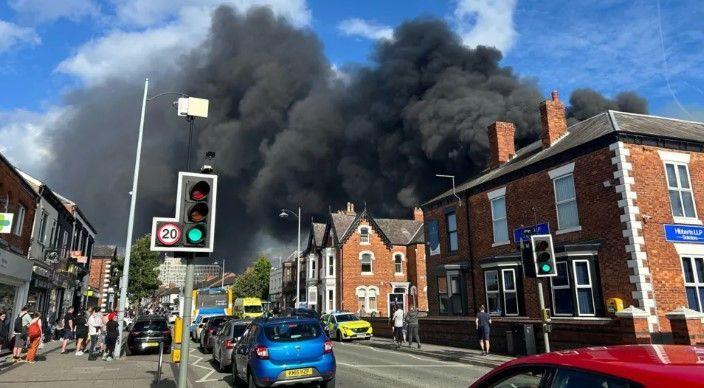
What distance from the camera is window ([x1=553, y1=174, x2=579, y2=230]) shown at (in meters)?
16.9

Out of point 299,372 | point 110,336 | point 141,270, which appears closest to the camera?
point 299,372

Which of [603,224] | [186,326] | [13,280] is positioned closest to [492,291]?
[603,224]

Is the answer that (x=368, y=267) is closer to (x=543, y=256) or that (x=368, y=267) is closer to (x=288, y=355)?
(x=543, y=256)

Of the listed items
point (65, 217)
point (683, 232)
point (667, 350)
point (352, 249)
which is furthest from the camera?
point (352, 249)

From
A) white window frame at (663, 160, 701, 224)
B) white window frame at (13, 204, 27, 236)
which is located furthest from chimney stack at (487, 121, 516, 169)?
white window frame at (13, 204, 27, 236)

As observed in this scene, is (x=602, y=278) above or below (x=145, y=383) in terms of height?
above

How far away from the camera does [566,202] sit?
17141 mm

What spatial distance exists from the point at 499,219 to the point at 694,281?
700 centimetres

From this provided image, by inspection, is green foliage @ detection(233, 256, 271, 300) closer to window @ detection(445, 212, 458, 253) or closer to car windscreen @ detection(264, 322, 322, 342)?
window @ detection(445, 212, 458, 253)

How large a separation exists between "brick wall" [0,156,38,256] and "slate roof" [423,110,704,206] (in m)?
18.6

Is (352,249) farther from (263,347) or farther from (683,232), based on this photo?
(263,347)

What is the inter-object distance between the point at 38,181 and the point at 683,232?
87.6ft

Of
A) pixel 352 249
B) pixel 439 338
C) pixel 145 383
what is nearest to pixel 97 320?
pixel 145 383

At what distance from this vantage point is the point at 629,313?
512 inches
